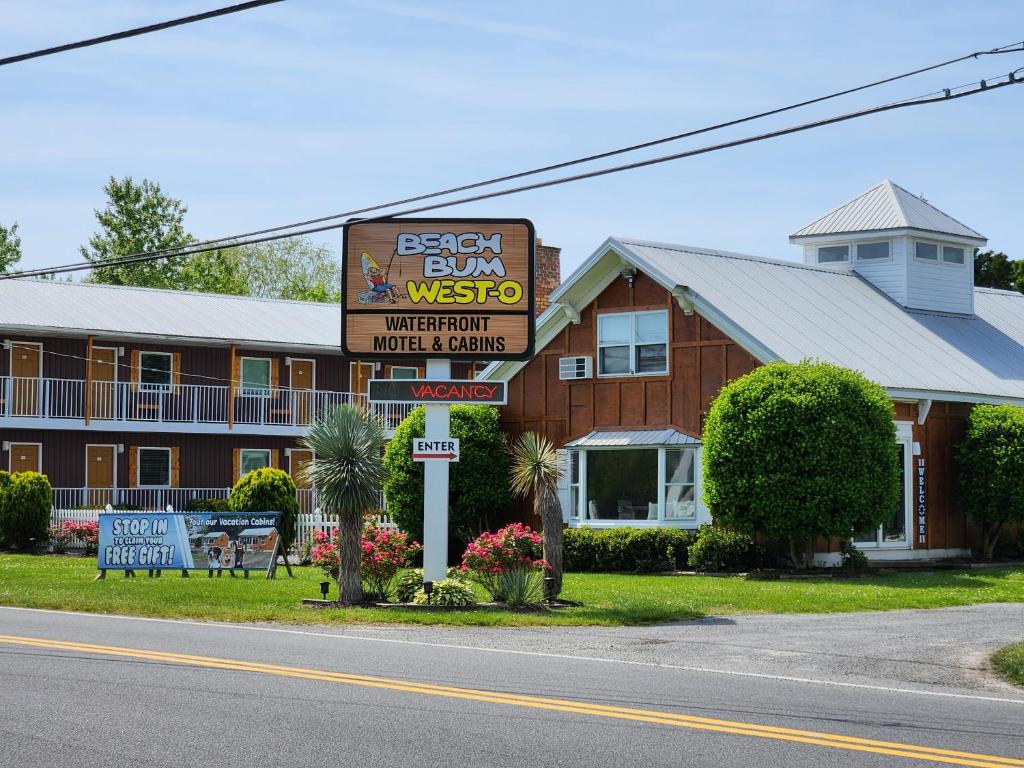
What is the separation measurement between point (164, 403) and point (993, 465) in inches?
941

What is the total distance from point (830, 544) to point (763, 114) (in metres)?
12.6

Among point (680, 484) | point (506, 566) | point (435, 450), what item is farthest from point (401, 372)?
point (506, 566)

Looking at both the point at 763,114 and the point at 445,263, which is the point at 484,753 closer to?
the point at 763,114

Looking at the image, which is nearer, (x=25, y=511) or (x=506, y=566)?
(x=506, y=566)

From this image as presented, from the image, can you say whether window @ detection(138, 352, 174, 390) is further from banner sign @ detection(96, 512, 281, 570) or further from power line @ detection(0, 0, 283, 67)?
power line @ detection(0, 0, 283, 67)

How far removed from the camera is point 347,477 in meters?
20.0

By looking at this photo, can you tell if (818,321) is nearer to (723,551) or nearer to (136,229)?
(723,551)

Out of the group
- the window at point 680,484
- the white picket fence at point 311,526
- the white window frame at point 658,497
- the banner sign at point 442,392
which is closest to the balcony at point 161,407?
the white picket fence at point 311,526

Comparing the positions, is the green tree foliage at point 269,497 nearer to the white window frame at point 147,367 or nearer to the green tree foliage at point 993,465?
the white window frame at point 147,367

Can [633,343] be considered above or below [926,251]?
below

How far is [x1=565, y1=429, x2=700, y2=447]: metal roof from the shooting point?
29328 millimetres

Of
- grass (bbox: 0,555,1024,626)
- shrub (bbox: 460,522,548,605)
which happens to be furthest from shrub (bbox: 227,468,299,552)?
shrub (bbox: 460,522,548,605)

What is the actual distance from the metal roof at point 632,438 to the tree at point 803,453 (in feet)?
7.45

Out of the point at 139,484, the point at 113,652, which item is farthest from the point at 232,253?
the point at 113,652
